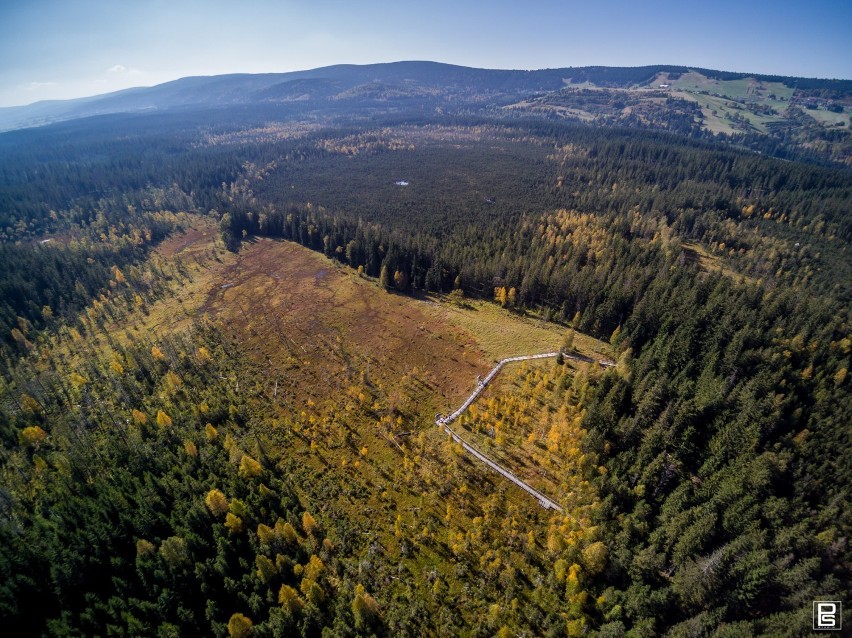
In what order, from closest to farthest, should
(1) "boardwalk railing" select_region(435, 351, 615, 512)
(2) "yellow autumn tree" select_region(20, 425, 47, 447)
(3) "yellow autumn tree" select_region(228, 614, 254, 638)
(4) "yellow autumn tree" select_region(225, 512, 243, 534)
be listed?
(3) "yellow autumn tree" select_region(228, 614, 254, 638) → (4) "yellow autumn tree" select_region(225, 512, 243, 534) → (1) "boardwalk railing" select_region(435, 351, 615, 512) → (2) "yellow autumn tree" select_region(20, 425, 47, 447)

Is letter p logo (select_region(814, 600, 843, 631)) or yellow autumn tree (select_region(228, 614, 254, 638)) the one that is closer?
letter p logo (select_region(814, 600, 843, 631))

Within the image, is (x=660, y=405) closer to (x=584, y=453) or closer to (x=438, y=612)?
(x=584, y=453)

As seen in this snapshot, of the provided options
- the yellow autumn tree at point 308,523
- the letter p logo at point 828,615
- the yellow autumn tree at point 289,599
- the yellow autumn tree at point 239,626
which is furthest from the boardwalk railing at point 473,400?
the yellow autumn tree at point 239,626

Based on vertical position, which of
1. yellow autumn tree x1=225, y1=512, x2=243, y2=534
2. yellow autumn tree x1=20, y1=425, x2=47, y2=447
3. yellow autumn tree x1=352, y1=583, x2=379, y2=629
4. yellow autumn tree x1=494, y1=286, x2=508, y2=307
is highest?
yellow autumn tree x1=494, y1=286, x2=508, y2=307

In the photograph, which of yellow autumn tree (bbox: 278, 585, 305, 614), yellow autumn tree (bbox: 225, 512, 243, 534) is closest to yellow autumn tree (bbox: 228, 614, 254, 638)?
yellow autumn tree (bbox: 278, 585, 305, 614)

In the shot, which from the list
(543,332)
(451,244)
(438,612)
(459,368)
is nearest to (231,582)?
(438,612)

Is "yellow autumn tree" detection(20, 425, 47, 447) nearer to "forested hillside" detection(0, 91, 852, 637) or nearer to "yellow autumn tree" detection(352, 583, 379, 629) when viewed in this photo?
"forested hillside" detection(0, 91, 852, 637)

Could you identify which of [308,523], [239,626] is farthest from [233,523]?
[239,626]

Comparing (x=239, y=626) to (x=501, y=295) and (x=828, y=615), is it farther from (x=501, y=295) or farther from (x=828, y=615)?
(x=501, y=295)
